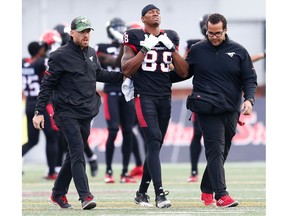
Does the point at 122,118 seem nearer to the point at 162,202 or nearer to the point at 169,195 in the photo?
the point at 169,195

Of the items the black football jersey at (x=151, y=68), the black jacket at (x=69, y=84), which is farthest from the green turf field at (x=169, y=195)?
the black football jersey at (x=151, y=68)

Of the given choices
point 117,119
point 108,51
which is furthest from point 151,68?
point 108,51

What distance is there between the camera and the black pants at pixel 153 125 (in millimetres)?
10096

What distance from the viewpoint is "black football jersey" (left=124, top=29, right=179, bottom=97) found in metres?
10.3

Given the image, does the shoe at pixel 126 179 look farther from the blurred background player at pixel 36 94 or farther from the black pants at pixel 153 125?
the black pants at pixel 153 125

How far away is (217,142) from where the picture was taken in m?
10.0

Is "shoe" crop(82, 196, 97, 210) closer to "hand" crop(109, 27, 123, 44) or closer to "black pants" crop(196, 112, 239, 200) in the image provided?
"black pants" crop(196, 112, 239, 200)

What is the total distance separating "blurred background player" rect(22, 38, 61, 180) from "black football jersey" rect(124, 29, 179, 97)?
5.64 metres

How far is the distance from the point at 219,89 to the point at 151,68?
69cm
